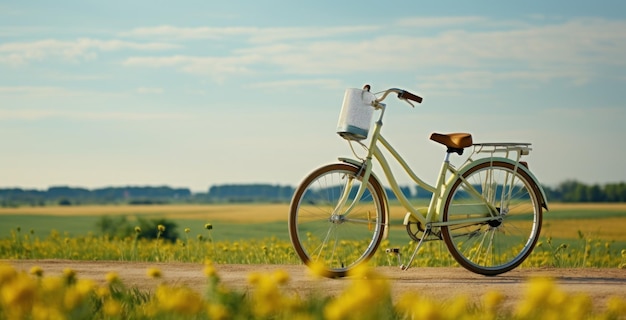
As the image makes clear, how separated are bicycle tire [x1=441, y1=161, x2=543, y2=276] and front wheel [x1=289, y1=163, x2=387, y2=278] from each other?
0.68 meters

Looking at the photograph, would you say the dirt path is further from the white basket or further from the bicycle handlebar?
the bicycle handlebar

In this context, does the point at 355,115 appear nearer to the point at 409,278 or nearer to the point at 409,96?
the point at 409,96

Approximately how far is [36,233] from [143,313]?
634cm

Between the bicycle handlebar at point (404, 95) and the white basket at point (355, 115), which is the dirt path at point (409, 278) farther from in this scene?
the bicycle handlebar at point (404, 95)

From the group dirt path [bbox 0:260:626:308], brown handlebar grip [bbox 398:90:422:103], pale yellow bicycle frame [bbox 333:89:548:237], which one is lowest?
dirt path [bbox 0:260:626:308]

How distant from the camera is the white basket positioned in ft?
22.2

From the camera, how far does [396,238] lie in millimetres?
13055

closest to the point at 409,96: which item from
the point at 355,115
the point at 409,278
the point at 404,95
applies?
the point at 404,95

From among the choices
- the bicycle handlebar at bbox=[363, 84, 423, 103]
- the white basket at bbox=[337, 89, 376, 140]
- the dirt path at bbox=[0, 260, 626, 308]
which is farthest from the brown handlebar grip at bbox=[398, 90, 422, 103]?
the dirt path at bbox=[0, 260, 626, 308]

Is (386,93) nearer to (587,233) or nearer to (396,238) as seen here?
(587,233)

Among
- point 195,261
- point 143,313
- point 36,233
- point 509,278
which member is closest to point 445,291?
point 509,278

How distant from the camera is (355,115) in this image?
6.77m

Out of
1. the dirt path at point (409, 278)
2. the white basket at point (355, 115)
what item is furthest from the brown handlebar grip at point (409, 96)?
the dirt path at point (409, 278)

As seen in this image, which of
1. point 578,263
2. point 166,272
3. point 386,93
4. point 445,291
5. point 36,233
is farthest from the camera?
point 36,233
